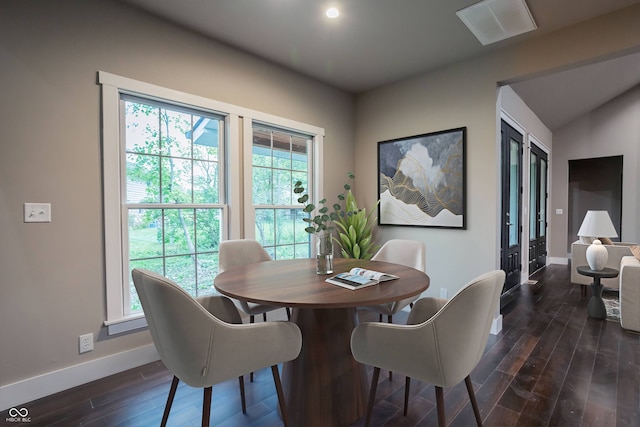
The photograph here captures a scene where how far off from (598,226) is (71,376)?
488 cm

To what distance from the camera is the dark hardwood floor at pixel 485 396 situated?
67.5 inches

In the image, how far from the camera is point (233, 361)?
127cm

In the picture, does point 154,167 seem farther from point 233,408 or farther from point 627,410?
point 627,410

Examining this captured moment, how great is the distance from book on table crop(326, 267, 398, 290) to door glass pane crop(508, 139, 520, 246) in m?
3.53

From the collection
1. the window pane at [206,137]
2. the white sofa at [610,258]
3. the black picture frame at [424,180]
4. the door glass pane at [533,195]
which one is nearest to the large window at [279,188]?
the window pane at [206,137]

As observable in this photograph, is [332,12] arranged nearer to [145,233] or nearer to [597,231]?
[145,233]

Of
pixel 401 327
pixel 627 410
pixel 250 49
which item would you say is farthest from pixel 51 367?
pixel 627 410

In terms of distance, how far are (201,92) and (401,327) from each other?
248 cm

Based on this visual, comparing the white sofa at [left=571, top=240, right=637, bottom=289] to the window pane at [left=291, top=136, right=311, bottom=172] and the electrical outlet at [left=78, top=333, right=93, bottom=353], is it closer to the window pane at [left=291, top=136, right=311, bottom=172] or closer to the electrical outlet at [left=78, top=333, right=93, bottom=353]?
the window pane at [left=291, top=136, right=311, bottom=172]

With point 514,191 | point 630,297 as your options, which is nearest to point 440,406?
point 630,297

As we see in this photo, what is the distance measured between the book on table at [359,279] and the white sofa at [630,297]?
108 inches

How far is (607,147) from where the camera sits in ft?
19.6

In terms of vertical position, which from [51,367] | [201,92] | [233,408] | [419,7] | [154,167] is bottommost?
[233,408]

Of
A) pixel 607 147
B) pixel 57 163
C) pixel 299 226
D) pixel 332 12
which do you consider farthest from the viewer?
pixel 607 147
